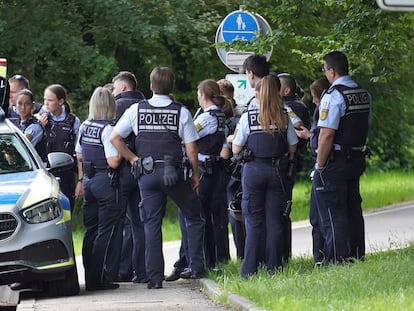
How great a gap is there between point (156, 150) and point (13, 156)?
1.30m

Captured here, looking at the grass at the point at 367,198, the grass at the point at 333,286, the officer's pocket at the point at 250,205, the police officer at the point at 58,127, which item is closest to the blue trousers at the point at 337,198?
the grass at the point at 333,286

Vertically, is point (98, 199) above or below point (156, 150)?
below

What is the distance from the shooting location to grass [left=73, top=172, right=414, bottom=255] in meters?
22.0

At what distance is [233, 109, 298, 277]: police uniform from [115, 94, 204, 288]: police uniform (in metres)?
0.59

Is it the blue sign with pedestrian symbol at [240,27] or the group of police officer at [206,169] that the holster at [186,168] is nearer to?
the group of police officer at [206,169]

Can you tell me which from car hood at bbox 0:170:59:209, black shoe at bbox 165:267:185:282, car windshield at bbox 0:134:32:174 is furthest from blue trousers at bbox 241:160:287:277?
car windshield at bbox 0:134:32:174

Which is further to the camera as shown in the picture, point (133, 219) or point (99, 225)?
point (133, 219)

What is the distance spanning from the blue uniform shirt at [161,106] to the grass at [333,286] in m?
1.34

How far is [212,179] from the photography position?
43.4 ft

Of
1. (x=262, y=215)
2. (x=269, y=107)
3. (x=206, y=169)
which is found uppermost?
(x=269, y=107)

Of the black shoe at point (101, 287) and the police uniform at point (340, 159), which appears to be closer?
the police uniform at point (340, 159)

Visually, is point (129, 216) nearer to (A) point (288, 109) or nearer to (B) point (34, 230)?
(A) point (288, 109)

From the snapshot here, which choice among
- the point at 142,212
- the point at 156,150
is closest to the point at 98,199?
the point at 142,212

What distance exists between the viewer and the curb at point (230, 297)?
33.2ft
